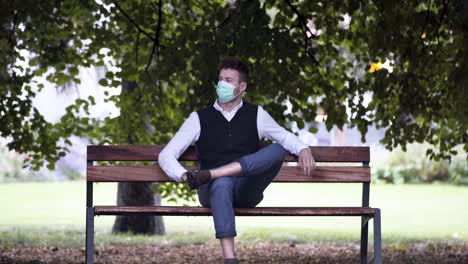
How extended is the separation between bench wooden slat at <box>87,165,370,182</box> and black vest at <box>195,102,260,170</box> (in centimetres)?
40

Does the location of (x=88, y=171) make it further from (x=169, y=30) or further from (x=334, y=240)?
(x=334, y=240)

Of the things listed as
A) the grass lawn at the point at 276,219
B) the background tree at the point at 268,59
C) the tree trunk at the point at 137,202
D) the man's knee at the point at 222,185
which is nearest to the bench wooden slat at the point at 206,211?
the man's knee at the point at 222,185

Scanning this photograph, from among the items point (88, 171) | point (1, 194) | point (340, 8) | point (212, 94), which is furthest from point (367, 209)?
point (1, 194)

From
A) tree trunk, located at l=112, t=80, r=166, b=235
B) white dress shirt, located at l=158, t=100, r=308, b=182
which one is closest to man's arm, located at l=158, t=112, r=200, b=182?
white dress shirt, located at l=158, t=100, r=308, b=182

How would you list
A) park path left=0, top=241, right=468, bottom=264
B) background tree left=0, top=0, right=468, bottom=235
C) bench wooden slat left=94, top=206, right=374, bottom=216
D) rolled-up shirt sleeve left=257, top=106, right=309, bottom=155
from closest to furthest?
bench wooden slat left=94, top=206, right=374, bottom=216, rolled-up shirt sleeve left=257, top=106, right=309, bottom=155, background tree left=0, top=0, right=468, bottom=235, park path left=0, top=241, right=468, bottom=264

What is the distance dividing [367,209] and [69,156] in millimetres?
23823

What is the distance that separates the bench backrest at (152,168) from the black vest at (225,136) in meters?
0.34

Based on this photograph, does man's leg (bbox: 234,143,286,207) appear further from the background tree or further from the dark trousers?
the background tree

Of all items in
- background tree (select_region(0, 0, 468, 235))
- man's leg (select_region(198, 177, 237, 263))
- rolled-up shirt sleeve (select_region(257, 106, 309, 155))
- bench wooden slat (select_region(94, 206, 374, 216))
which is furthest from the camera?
background tree (select_region(0, 0, 468, 235))

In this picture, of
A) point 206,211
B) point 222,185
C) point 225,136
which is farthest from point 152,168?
point 222,185

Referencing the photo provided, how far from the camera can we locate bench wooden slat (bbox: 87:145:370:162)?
596 centimetres

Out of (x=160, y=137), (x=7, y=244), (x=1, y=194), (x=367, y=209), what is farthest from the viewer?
(x=1, y=194)

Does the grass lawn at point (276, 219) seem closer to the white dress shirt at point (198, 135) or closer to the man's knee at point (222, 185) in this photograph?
the white dress shirt at point (198, 135)

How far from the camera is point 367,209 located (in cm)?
557
